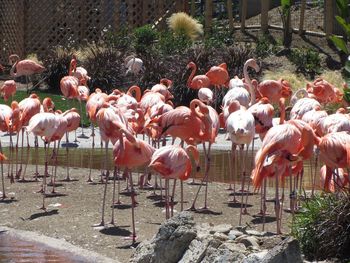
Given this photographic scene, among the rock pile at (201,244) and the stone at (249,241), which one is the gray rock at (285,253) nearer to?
the rock pile at (201,244)

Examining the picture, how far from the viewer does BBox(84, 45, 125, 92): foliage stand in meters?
20.3

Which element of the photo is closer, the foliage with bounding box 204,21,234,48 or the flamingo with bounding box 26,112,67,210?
the flamingo with bounding box 26,112,67,210

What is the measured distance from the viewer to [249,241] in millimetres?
6121

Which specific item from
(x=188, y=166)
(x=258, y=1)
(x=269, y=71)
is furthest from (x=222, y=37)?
(x=188, y=166)

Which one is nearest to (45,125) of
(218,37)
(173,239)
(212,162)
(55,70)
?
(173,239)

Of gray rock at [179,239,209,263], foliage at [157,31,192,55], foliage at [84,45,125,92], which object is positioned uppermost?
foliage at [157,31,192,55]

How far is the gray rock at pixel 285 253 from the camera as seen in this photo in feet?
18.1

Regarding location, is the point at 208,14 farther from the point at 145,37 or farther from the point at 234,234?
the point at 234,234

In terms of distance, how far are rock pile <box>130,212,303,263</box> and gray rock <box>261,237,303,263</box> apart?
0.06m

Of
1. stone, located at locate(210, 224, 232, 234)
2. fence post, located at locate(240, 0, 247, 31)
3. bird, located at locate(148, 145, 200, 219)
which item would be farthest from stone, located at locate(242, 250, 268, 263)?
fence post, located at locate(240, 0, 247, 31)

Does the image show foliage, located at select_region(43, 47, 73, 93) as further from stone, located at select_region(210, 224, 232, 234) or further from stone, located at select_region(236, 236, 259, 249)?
stone, located at select_region(236, 236, 259, 249)

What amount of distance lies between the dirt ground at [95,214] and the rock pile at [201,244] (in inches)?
36.3

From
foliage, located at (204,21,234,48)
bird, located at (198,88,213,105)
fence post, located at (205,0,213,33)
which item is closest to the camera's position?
bird, located at (198,88,213,105)

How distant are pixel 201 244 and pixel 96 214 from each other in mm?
3032
